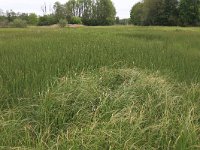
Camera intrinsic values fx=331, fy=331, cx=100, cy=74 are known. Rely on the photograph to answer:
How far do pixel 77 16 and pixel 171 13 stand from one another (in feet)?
101

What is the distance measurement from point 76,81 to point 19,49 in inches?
188

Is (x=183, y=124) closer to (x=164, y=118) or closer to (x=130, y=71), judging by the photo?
(x=164, y=118)

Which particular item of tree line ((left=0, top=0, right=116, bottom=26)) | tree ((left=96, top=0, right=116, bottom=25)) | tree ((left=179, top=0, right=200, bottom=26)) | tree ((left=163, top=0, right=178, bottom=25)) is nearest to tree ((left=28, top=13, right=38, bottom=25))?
tree line ((left=0, top=0, right=116, bottom=26))

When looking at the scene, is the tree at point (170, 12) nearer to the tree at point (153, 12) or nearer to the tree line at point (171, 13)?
the tree line at point (171, 13)

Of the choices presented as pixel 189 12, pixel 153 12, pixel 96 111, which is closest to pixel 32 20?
pixel 153 12

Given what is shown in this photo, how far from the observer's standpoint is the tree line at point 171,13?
173 feet

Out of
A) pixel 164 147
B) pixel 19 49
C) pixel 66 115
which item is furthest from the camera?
pixel 19 49

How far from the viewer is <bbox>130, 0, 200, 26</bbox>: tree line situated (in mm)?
52688

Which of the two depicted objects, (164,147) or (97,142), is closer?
(97,142)

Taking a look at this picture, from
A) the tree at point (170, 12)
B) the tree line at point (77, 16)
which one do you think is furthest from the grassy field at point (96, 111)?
the tree line at point (77, 16)

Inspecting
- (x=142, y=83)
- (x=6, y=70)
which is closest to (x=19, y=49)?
(x=6, y=70)

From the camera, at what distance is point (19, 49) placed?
9.32m

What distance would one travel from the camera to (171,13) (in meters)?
54.1

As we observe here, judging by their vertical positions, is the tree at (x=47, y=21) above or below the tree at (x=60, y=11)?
below
